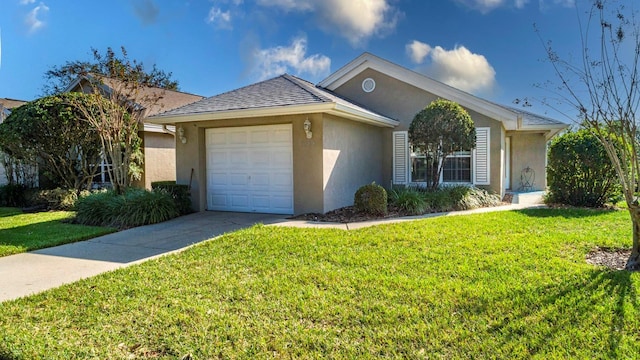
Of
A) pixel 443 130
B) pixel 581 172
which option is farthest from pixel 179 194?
pixel 581 172

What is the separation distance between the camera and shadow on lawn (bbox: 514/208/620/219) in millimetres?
9172

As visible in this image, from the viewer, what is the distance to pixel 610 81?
19.6ft

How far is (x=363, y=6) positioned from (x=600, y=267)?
10456 millimetres

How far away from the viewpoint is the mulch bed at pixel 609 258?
17.6 ft

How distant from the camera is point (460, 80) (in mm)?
15820

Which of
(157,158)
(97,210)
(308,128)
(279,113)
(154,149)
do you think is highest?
(279,113)

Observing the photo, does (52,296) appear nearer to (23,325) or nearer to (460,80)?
(23,325)

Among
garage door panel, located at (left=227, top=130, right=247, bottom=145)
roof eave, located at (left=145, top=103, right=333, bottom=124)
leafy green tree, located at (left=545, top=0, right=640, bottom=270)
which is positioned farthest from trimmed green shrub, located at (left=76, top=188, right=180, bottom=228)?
leafy green tree, located at (left=545, top=0, right=640, bottom=270)

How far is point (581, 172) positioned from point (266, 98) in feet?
30.2

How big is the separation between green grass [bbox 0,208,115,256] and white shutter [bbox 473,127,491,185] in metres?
10.9

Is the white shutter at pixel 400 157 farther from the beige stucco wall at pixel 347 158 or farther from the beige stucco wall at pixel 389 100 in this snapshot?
→ the beige stucco wall at pixel 347 158

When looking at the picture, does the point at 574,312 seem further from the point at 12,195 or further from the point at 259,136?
the point at 12,195

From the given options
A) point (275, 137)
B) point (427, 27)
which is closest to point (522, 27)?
point (427, 27)

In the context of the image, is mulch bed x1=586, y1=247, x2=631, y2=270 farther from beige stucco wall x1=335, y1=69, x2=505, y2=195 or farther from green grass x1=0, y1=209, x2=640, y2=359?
beige stucco wall x1=335, y1=69, x2=505, y2=195
